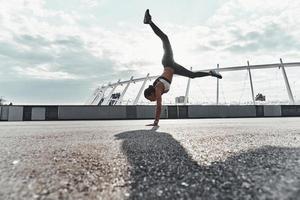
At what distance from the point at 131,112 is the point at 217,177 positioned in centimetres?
1375

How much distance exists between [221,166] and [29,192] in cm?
112

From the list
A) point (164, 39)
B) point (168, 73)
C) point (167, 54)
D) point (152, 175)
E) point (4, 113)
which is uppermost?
point (164, 39)

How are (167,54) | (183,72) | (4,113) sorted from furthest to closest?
(4,113)
(183,72)
(167,54)

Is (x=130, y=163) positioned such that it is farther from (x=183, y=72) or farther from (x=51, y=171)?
(x=183, y=72)

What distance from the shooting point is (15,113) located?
13805 millimetres

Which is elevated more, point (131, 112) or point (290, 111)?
point (290, 111)

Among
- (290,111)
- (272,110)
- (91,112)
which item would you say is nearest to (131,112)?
(91,112)

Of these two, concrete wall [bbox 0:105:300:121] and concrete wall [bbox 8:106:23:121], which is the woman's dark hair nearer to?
concrete wall [bbox 0:105:300:121]

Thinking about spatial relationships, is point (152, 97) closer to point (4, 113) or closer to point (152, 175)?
point (152, 175)

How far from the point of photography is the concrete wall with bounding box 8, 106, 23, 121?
13711mm

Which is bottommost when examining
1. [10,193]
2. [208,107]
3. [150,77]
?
[10,193]

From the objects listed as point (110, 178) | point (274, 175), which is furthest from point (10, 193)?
point (274, 175)

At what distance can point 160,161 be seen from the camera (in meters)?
1.85

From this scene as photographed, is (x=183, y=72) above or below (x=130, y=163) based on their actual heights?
above
